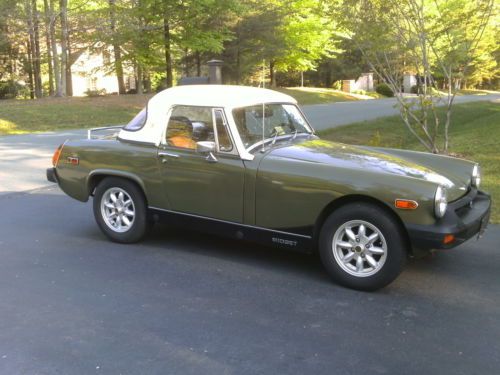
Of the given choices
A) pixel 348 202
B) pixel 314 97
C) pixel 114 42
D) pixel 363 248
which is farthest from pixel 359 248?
pixel 314 97

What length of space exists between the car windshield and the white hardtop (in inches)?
3.3

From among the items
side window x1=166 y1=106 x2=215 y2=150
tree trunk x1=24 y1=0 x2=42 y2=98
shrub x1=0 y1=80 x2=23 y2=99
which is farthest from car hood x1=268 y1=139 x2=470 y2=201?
shrub x1=0 y1=80 x2=23 y2=99

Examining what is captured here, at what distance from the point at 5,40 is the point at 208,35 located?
404 inches

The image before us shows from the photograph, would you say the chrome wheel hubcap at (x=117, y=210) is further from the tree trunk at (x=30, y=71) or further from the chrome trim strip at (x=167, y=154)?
the tree trunk at (x=30, y=71)

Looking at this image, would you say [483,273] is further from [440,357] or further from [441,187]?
[440,357]

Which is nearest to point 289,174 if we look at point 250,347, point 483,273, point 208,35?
point 250,347

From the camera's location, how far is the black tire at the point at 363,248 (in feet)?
13.2

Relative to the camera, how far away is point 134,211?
5.30m

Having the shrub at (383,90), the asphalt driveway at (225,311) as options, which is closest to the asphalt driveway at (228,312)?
the asphalt driveway at (225,311)

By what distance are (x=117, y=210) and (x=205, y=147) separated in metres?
1.34

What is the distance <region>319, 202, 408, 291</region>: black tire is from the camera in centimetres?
403

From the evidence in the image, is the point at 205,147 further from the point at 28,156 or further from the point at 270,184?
the point at 28,156

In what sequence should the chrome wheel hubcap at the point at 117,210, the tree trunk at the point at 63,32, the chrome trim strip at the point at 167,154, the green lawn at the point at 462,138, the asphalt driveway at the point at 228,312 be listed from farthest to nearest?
the tree trunk at the point at 63,32
the green lawn at the point at 462,138
the chrome wheel hubcap at the point at 117,210
the chrome trim strip at the point at 167,154
the asphalt driveway at the point at 228,312

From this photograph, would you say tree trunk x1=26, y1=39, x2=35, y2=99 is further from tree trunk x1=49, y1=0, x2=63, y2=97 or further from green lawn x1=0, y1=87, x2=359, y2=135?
green lawn x1=0, y1=87, x2=359, y2=135
